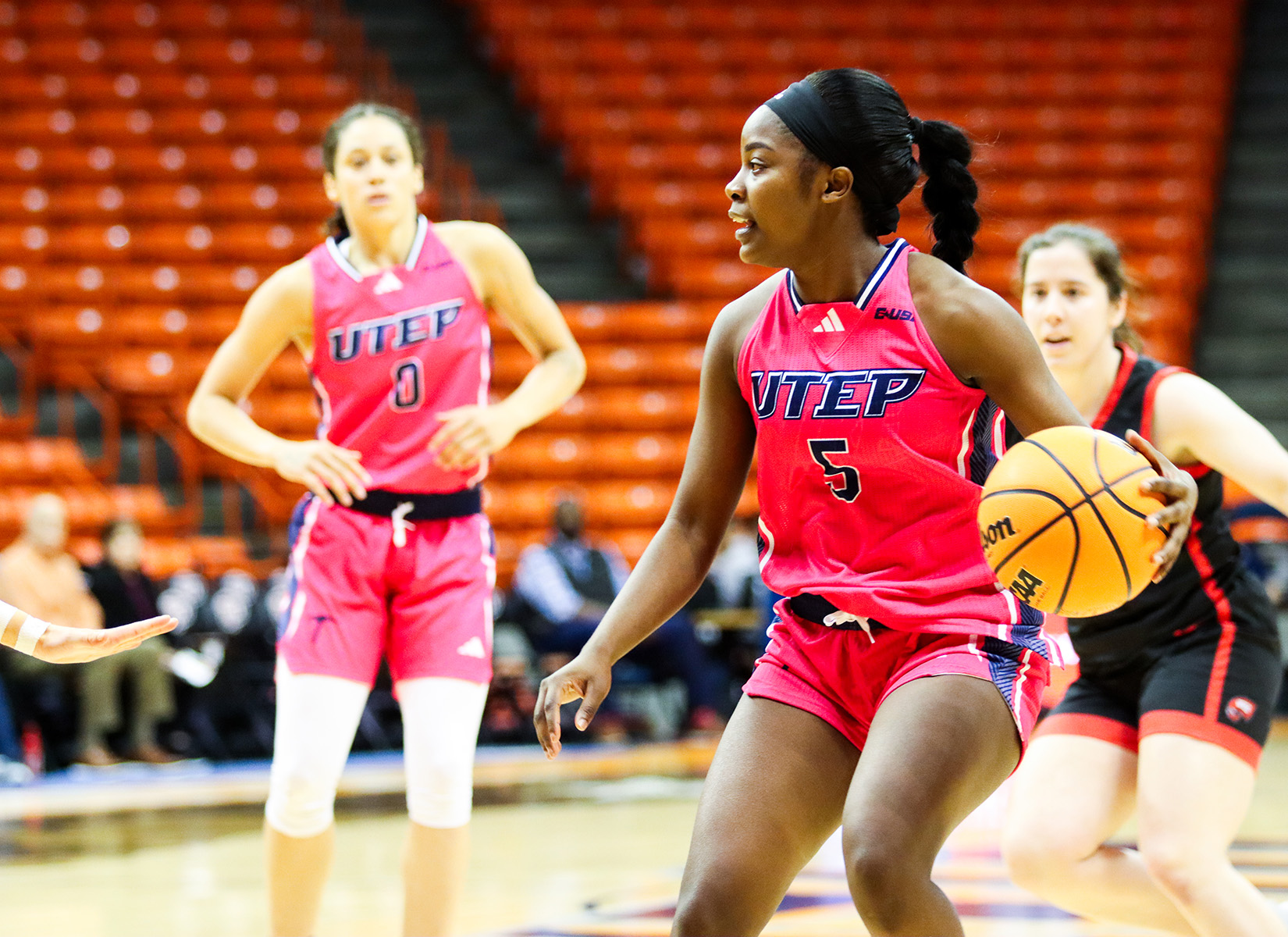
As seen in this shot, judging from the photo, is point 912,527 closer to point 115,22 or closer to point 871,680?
point 871,680

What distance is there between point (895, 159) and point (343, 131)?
1722 mm

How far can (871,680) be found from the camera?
272 centimetres

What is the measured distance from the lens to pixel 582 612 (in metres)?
9.84

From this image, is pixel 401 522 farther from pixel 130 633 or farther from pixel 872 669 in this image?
pixel 872 669

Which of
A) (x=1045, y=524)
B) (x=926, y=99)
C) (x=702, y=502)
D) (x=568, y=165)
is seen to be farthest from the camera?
(x=568, y=165)

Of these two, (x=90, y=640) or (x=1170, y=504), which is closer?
(x=1170, y=504)

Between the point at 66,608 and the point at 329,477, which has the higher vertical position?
the point at 329,477

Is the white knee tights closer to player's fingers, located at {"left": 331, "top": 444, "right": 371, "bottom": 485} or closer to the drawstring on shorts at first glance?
the drawstring on shorts

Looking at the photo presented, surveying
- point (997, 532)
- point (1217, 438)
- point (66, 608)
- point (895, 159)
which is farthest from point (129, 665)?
point (997, 532)

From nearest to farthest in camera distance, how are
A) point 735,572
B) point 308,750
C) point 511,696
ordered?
point 308,750, point 511,696, point 735,572

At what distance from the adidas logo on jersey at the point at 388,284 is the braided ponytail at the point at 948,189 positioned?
1523 millimetres

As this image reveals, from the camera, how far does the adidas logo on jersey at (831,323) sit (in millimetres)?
2766

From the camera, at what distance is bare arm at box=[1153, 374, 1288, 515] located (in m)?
3.31

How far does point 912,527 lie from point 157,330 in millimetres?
10322
